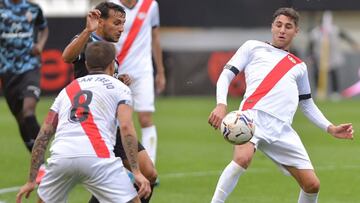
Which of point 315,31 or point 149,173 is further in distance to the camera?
point 315,31

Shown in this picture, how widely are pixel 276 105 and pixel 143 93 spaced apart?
10.4 ft

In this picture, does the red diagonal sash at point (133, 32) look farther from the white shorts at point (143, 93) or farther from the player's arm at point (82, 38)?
the player's arm at point (82, 38)

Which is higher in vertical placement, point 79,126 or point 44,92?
point 79,126

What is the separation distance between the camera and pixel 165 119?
19500mm

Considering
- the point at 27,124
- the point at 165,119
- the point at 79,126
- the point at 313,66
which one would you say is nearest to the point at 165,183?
the point at 27,124

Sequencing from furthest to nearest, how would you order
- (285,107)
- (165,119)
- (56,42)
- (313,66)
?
(313,66), (56,42), (165,119), (285,107)

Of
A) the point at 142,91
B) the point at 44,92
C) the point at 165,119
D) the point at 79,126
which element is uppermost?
the point at 79,126

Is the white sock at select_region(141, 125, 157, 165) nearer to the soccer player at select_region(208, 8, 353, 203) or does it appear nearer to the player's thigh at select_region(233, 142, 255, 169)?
the soccer player at select_region(208, 8, 353, 203)

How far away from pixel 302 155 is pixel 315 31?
1783cm

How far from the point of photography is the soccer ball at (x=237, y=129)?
773 cm

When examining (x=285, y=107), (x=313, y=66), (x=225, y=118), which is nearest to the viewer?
(x=225, y=118)

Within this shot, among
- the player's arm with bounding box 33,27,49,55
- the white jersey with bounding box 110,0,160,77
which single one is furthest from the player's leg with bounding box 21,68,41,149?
the white jersey with bounding box 110,0,160,77

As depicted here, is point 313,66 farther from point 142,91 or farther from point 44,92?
point 142,91

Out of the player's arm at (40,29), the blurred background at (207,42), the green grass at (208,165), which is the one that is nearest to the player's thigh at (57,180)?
the green grass at (208,165)
